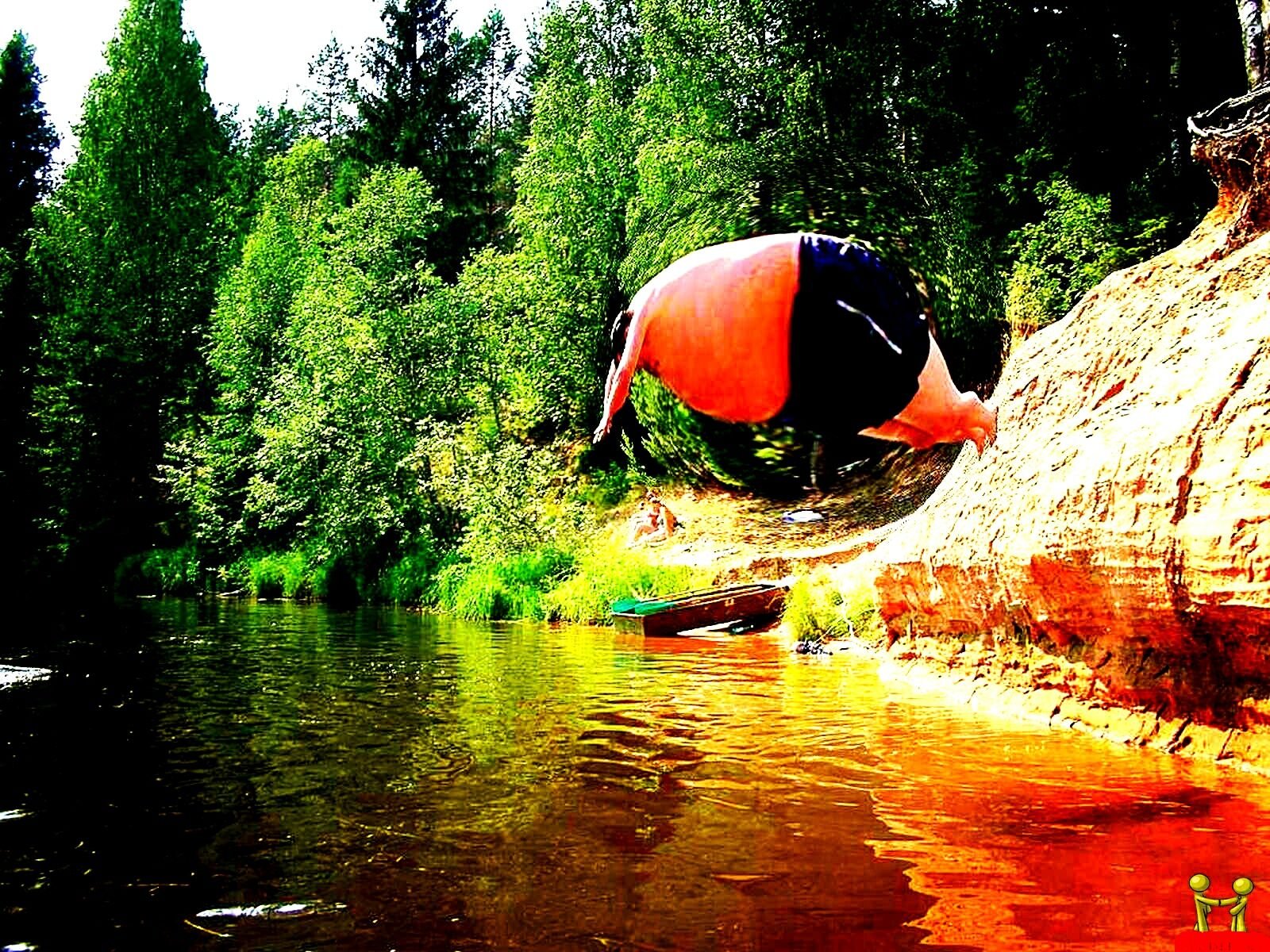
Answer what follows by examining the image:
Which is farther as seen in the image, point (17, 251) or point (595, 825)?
point (17, 251)

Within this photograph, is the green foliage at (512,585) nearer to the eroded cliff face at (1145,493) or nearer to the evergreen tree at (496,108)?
the eroded cliff face at (1145,493)

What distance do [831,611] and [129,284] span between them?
89.1ft

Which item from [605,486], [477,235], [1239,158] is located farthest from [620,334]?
[477,235]

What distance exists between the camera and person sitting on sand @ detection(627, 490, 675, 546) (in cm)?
144

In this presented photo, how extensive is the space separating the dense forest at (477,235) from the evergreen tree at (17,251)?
117 millimetres

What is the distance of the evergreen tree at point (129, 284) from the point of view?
30.2m

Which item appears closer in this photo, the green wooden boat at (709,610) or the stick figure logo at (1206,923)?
the stick figure logo at (1206,923)

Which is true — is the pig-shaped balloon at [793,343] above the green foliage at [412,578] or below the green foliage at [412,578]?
above

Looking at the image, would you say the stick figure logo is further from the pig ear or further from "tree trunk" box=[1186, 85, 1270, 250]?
"tree trunk" box=[1186, 85, 1270, 250]

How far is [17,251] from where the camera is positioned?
3306 centimetres

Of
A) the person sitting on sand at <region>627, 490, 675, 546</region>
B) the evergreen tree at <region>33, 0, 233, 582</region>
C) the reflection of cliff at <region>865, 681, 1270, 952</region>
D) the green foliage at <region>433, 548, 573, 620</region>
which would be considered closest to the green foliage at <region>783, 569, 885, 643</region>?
the reflection of cliff at <region>865, 681, 1270, 952</region>

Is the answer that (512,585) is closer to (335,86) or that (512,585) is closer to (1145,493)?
(1145,493)

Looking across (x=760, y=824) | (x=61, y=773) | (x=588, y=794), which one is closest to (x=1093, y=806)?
(x=760, y=824)

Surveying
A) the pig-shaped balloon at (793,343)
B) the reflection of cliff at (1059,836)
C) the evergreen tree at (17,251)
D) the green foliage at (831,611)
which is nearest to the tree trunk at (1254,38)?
the reflection of cliff at (1059,836)
